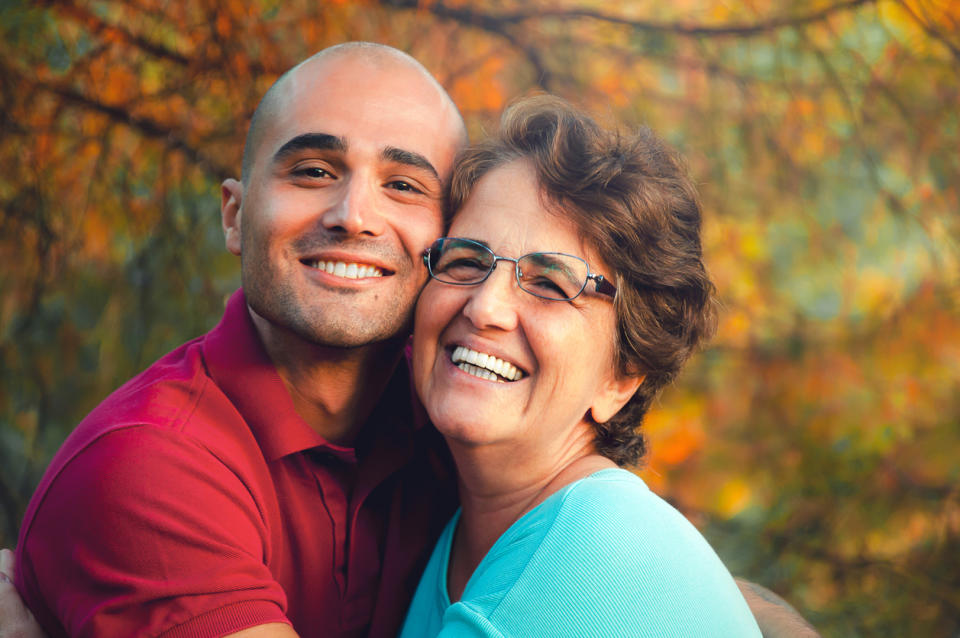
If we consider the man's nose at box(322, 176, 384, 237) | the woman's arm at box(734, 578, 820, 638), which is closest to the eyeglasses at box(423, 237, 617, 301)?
the man's nose at box(322, 176, 384, 237)

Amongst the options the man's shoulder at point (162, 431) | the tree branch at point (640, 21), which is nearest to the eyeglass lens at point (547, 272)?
the man's shoulder at point (162, 431)

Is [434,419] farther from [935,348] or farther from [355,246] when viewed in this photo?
[935,348]

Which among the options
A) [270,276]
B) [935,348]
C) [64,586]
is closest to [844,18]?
[935,348]

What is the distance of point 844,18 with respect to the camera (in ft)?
11.1

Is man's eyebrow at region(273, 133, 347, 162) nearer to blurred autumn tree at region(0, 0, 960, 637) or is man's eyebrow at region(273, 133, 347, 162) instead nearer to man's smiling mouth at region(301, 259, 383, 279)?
man's smiling mouth at region(301, 259, 383, 279)

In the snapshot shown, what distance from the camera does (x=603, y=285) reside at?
6.14ft

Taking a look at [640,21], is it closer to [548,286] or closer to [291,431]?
[548,286]

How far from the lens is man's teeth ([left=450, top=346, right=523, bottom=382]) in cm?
184

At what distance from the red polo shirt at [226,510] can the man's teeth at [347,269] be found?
A: 282 mm

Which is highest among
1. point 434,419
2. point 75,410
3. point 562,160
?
point 562,160

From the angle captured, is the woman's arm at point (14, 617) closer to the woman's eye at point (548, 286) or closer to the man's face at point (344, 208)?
the man's face at point (344, 208)

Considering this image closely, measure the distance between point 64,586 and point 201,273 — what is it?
188cm

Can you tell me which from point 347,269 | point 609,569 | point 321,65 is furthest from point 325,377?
point 609,569

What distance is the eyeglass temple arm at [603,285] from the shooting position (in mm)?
1854
